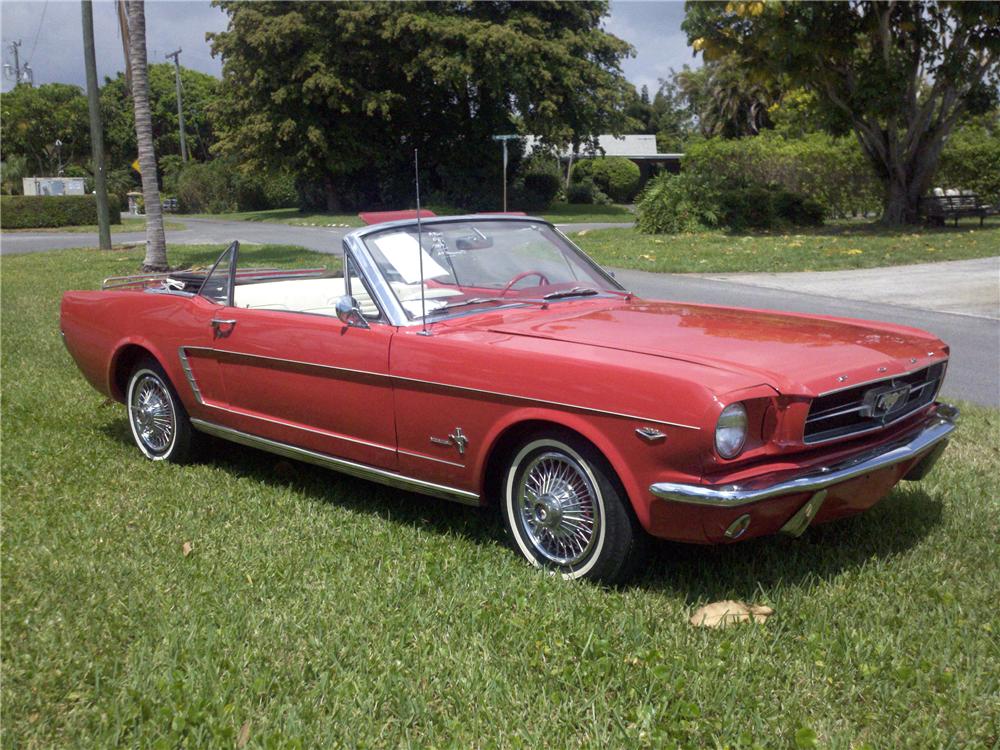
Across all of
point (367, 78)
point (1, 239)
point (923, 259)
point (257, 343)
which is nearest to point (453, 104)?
point (367, 78)

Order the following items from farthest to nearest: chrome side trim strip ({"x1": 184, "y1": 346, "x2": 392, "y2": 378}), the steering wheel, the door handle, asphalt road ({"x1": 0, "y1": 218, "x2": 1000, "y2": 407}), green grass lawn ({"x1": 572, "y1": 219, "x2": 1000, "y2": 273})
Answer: green grass lawn ({"x1": 572, "y1": 219, "x2": 1000, "y2": 273}) → asphalt road ({"x1": 0, "y1": 218, "x2": 1000, "y2": 407}) → the door handle → the steering wheel → chrome side trim strip ({"x1": 184, "y1": 346, "x2": 392, "y2": 378})

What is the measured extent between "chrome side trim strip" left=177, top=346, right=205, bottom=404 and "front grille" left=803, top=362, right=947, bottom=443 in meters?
3.18

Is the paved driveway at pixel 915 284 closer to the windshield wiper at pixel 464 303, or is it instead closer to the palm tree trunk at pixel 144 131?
the windshield wiper at pixel 464 303

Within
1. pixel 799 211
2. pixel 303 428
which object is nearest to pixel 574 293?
pixel 303 428

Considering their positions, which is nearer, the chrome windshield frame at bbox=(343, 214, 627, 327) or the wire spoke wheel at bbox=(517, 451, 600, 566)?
the wire spoke wheel at bbox=(517, 451, 600, 566)

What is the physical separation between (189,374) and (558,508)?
2475 millimetres

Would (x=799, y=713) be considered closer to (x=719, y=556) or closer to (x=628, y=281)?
(x=719, y=556)

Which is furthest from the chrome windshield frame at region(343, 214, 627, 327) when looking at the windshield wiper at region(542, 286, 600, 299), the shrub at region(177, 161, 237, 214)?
the shrub at region(177, 161, 237, 214)

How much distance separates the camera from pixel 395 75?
1647 inches

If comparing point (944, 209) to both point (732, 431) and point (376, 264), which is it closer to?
point (376, 264)

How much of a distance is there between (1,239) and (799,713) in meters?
32.7

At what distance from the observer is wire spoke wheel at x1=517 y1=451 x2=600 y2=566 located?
3.71 metres

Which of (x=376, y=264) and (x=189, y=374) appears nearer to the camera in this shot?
(x=376, y=264)

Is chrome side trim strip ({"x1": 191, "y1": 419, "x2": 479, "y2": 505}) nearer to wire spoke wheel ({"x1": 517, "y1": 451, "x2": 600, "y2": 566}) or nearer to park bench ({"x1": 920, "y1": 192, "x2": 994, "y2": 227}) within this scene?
wire spoke wheel ({"x1": 517, "y1": 451, "x2": 600, "y2": 566})
